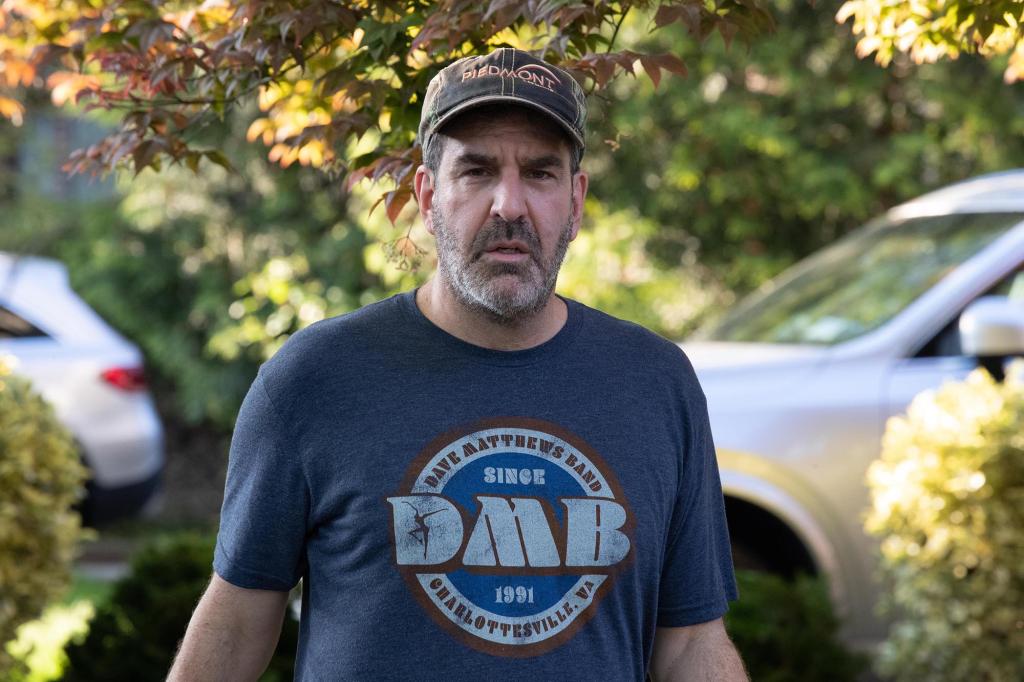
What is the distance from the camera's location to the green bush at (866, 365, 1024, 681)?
14.5 feet

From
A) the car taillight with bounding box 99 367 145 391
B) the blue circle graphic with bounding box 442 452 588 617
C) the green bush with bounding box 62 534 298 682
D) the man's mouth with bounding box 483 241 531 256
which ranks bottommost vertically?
the blue circle graphic with bounding box 442 452 588 617

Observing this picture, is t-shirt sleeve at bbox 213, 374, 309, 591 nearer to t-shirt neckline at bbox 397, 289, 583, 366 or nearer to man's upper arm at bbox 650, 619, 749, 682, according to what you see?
t-shirt neckline at bbox 397, 289, 583, 366

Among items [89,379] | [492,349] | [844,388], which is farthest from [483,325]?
[89,379]

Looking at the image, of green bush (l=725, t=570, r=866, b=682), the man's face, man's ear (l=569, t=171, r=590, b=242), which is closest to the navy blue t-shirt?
the man's face

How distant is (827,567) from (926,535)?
650mm

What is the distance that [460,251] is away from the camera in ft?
7.63

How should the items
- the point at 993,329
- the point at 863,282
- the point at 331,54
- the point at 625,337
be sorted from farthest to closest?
1. the point at 863,282
2. the point at 993,329
3. the point at 331,54
4. the point at 625,337

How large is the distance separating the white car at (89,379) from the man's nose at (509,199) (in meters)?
6.15

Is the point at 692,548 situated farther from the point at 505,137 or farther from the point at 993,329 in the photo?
the point at 993,329

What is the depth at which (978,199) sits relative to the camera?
582cm

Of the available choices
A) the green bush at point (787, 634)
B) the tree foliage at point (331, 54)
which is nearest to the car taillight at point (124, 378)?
the green bush at point (787, 634)

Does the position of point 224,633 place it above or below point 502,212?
below

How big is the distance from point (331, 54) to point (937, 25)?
1.43 m

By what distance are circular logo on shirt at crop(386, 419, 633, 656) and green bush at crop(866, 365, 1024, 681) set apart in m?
2.52
